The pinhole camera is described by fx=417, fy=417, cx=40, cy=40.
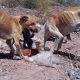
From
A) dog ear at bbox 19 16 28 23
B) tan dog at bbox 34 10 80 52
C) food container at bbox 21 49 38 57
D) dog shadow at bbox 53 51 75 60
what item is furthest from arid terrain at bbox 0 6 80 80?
dog ear at bbox 19 16 28 23

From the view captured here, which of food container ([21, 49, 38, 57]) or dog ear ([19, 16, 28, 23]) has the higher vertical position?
dog ear ([19, 16, 28, 23])

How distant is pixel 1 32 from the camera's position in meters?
11.7

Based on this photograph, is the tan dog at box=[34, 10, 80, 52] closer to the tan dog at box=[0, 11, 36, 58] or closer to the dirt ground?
the dirt ground

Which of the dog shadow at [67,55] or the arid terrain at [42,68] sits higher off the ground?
the arid terrain at [42,68]

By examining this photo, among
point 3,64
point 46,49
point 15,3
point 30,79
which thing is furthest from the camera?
point 15,3

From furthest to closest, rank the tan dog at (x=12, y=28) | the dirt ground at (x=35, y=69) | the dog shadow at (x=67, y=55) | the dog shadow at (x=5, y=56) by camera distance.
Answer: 1. the dog shadow at (x=67, y=55)
2. the dog shadow at (x=5, y=56)
3. the tan dog at (x=12, y=28)
4. the dirt ground at (x=35, y=69)

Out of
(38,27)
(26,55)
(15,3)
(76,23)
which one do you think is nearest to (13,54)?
(26,55)

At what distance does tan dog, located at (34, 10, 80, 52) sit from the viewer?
12266 mm

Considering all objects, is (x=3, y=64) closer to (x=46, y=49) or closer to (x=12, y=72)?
(x=12, y=72)

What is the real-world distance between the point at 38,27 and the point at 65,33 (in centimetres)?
82

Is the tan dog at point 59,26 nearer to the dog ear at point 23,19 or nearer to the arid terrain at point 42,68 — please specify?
the arid terrain at point 42,68

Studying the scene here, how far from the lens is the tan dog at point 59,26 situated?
12266 mm

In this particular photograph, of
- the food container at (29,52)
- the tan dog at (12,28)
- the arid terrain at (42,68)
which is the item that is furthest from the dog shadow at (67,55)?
the tan dog at (12,28)

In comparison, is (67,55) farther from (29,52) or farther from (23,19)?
(23,19)
